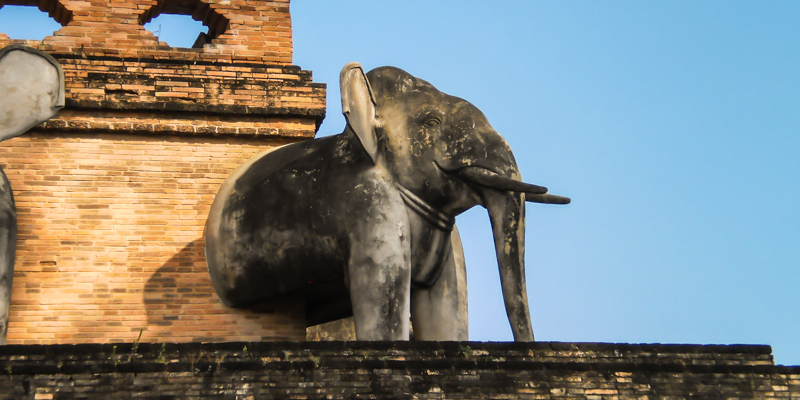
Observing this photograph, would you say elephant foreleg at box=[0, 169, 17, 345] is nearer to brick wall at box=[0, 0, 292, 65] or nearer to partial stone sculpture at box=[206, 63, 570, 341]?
partial stone sculpture at box=[206, 63, 570, 341]

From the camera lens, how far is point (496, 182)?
11.5 meters

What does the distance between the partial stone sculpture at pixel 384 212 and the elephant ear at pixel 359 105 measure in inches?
0.5

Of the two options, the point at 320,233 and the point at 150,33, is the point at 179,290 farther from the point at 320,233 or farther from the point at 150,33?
the point at 150,33

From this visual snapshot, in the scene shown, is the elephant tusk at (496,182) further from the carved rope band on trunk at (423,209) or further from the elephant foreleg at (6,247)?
the elephant foreleg at (6,247)

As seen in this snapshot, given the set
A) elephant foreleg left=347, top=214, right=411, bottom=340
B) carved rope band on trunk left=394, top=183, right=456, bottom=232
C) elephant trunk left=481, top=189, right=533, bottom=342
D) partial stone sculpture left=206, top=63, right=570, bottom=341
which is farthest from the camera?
carved rope band on trunk left=394, top=183, right=456, bottom=232

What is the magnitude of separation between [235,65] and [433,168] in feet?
10.7

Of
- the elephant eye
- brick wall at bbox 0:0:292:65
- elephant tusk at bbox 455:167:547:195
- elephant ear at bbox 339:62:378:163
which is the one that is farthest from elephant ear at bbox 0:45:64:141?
elephant tusk at bbox 455:167:547:195

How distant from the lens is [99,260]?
512 inches

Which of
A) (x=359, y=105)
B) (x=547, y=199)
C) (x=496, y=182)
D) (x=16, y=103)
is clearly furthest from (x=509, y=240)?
(x=16, y=103)

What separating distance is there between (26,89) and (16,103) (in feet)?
0.64

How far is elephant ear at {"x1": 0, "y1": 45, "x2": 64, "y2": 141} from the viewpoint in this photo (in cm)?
1216

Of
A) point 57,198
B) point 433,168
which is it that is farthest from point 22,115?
point 433,168

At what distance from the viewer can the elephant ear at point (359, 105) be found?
11789mm

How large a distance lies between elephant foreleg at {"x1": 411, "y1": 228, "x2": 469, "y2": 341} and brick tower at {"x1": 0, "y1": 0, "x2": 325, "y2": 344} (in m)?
1.34
